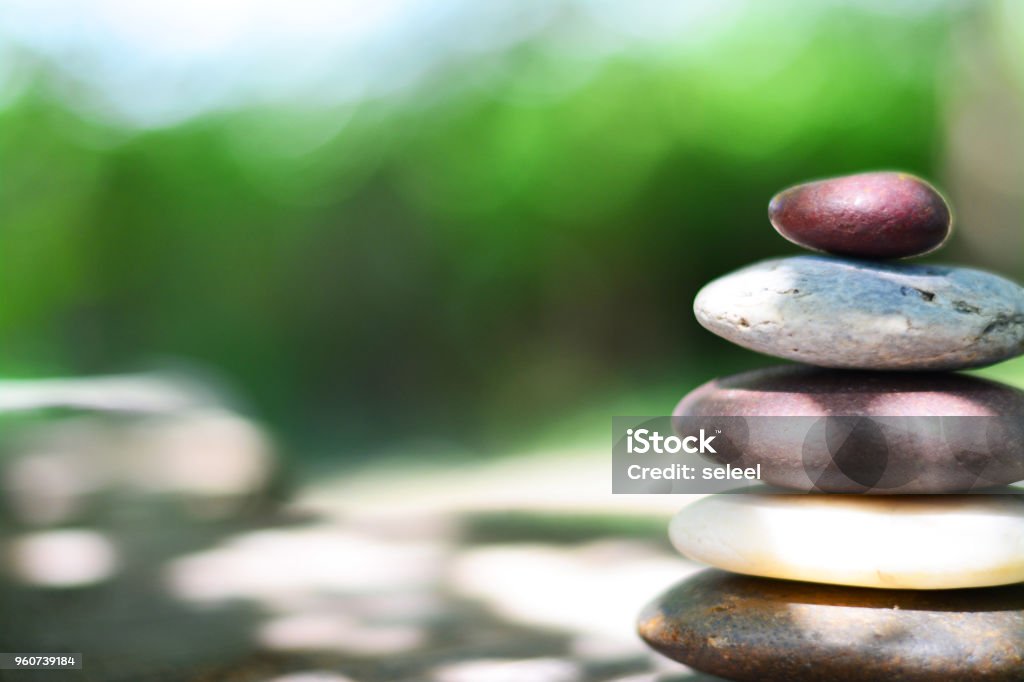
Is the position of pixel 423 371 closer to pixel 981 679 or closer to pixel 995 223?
pixel 995 223

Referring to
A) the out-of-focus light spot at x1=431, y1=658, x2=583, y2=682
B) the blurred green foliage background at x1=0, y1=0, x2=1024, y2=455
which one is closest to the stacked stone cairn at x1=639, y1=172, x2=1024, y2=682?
the out-of-focus light spot at x1=431, y1=658, x2=583, y2=682

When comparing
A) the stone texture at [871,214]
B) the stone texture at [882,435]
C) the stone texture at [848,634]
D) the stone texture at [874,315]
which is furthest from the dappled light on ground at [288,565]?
the stone texture at [871,214]

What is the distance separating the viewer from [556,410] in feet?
24.2

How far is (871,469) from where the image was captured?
5.57 ft

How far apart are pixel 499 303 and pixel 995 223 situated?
3.75m

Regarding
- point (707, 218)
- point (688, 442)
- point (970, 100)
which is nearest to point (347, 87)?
point (707, 218)

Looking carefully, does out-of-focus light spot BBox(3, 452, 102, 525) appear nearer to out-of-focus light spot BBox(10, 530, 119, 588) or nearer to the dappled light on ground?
the dappled light on ground

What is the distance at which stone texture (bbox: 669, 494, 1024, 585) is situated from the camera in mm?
1658

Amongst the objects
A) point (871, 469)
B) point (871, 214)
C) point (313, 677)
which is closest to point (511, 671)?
point (313, 677)

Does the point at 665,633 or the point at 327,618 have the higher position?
the point at 327,618

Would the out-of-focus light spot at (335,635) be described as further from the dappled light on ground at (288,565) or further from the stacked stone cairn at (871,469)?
the stacked stone cairn at (871,469)

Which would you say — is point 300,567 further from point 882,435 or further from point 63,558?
point 882,435

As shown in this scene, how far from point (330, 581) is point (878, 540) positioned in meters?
2.01

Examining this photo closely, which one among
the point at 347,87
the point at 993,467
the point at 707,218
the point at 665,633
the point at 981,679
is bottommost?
the point at 981,679
